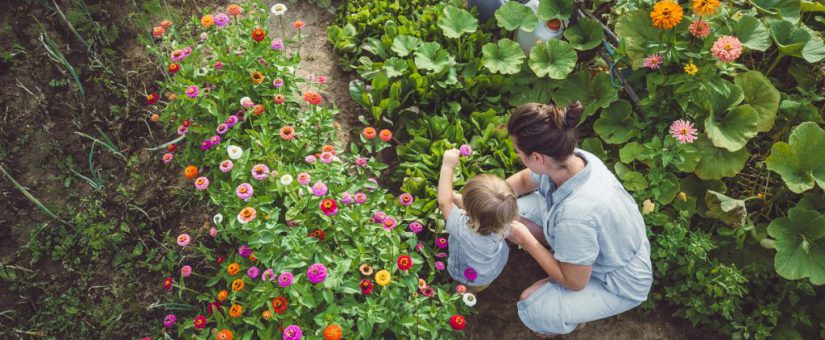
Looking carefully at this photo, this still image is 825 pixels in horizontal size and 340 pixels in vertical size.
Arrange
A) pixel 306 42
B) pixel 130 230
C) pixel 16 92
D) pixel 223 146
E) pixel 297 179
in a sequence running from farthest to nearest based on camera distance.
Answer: pixel 306 42
pixel 16 92
pixel 130 230
pixel 223 146
pixel 297 179

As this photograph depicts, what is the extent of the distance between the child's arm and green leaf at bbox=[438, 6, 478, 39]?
1306 mm

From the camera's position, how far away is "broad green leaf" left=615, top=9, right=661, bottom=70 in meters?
3.14

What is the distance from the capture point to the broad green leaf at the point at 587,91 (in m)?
3.25

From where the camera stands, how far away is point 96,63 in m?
3.63

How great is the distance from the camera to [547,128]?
211cm

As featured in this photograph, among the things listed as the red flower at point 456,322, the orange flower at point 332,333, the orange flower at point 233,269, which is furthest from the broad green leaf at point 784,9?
the orange flower at point 233,269

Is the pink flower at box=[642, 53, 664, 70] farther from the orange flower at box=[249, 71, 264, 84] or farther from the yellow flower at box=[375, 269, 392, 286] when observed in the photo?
the orange flower at box=[249, 71, 264, 84]

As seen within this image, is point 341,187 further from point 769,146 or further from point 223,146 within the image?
point 769,146

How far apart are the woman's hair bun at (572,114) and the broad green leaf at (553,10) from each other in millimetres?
1519

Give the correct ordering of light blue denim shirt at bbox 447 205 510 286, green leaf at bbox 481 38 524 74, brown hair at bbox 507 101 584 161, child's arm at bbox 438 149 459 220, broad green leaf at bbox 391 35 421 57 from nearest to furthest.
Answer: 1. brown hair at bbox 507 101 584 161
2. light blue denim shirt at bbox 447 205 510 286
3. child's arm at bbox 438 149 459 220
4. green leaf at bbox 481 38 524 74
5. broad green leaf at bbox 391 35 421 57

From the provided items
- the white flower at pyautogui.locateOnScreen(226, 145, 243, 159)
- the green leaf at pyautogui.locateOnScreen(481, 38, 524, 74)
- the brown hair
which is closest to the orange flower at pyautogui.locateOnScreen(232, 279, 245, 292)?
the white flower at pyautogui.locateOnScreen(226, 145, 243, 159)

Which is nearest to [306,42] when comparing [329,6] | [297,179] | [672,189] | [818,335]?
[329,6]

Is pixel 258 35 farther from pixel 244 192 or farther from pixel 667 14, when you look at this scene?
pixel 667 14

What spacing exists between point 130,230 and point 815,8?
4.24 m
